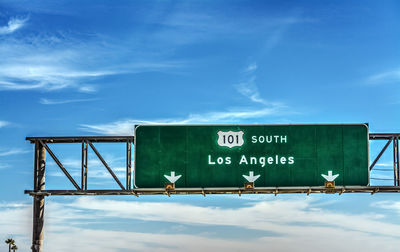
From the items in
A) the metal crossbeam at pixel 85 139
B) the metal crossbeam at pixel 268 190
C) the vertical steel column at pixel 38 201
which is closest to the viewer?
the metal crossbeam at pixel 268 190

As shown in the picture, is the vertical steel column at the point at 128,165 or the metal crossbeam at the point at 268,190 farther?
the vertical steel column at the point at 128,165

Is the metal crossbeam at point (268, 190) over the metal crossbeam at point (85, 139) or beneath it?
beneath

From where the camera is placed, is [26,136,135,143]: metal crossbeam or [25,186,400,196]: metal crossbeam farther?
[26,136,135,143]: metal crossbeam

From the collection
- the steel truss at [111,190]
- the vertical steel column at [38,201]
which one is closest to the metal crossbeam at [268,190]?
the steel truss at [111,190]

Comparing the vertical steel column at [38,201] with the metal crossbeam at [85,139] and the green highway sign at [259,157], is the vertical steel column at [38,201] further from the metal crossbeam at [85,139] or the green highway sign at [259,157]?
the green highway sign at [259,157]

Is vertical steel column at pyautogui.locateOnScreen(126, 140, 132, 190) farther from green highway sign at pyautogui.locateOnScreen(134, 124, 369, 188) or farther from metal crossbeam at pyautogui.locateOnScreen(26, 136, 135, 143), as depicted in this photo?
green highway sign at pyautogui.locateOnScreen(134, 124, 369, 188)

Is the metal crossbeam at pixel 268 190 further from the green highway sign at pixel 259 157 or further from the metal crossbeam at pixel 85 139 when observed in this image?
the metal crossbeam at pixel 85 139

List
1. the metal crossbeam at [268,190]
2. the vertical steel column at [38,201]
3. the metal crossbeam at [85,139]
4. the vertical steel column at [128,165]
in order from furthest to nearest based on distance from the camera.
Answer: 1. the vertical steel column at [38,201]
2. the metal crossbeam at [85,139]
3. the vertical steel column at [128,165]
4. the metal crossbeam at [268,190]

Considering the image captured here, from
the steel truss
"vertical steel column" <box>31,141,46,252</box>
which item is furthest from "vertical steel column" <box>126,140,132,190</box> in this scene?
"vertical steel column" <box>31,141,46,252</box>
